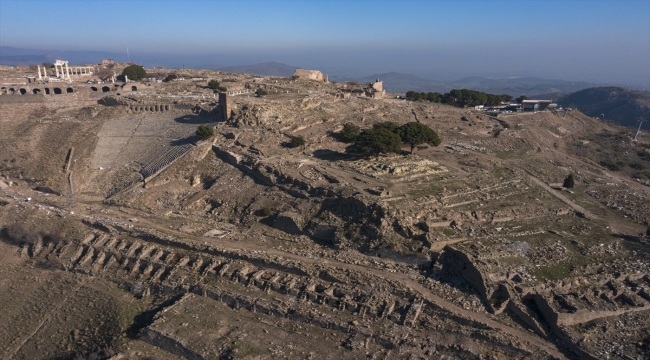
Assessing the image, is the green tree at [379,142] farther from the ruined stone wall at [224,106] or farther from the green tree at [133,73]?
the green tree at [133,73]

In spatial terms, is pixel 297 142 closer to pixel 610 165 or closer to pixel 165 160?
pixel 165 160

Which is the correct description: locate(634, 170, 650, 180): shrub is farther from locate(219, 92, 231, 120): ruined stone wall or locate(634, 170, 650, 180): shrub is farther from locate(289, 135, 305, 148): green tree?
locate(219, 92, 231, 120): ruined stone wall

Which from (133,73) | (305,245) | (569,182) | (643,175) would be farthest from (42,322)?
(133,73)

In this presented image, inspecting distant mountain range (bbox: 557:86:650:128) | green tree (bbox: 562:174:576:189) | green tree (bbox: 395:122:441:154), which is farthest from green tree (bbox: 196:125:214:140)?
distant mountain range (bbox: 557:86:650:128)

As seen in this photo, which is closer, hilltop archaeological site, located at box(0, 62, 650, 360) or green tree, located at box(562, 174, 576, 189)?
hilltop archaeological site, located at box(0, 62, 650, 360)

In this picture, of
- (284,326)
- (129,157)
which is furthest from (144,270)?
(129,157)
